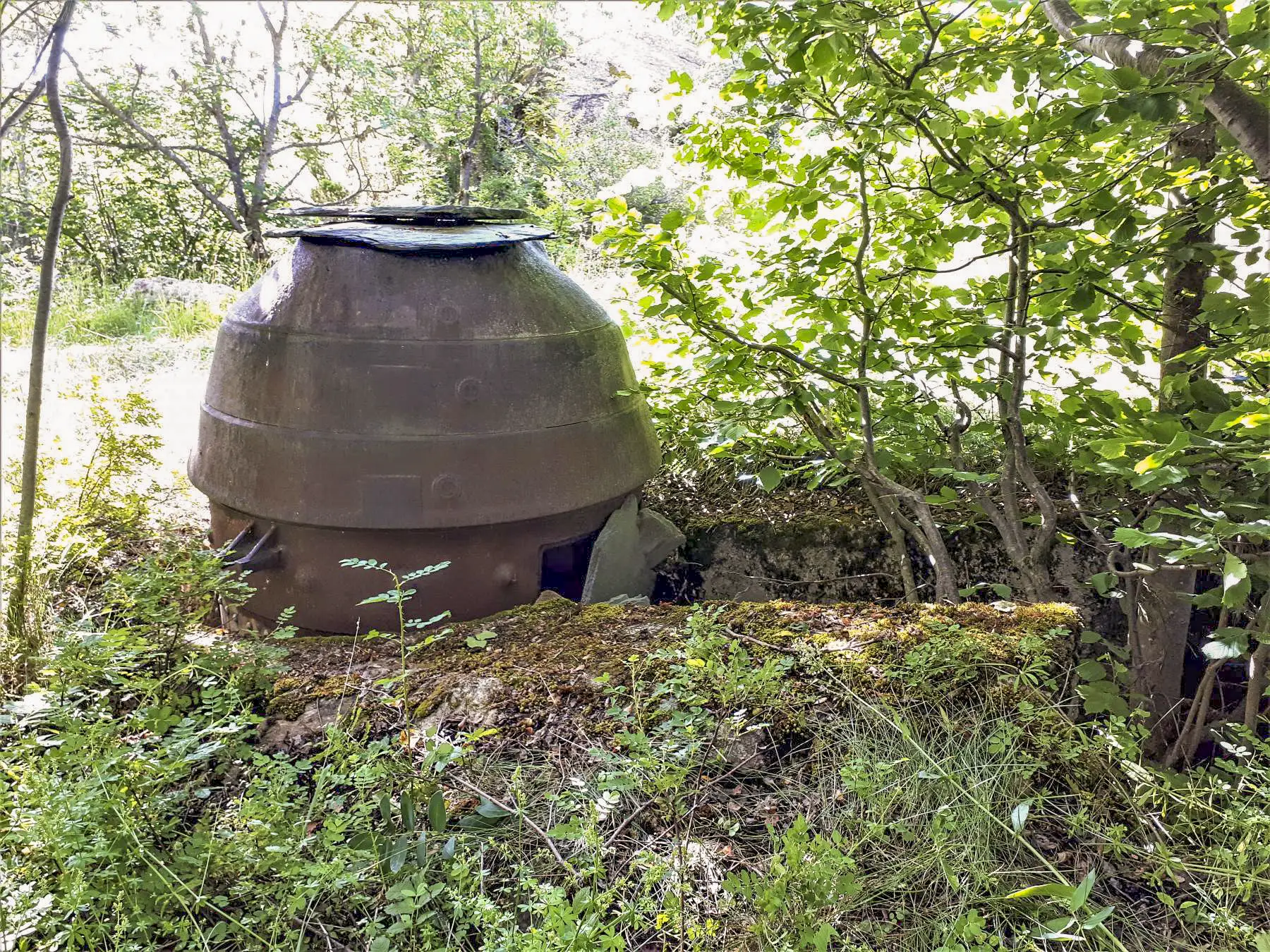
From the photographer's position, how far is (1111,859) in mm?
1746

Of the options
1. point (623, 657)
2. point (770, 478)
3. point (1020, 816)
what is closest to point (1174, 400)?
point (770, 478)

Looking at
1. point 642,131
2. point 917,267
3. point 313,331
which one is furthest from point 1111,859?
point 642,131

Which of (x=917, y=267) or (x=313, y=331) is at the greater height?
(x=917, y=267)

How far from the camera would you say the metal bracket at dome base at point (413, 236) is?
9.21 feet

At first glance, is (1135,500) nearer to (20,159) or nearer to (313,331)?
(313,331)

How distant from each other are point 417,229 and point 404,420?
0.74 meters

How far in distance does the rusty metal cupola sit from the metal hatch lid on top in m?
0.01

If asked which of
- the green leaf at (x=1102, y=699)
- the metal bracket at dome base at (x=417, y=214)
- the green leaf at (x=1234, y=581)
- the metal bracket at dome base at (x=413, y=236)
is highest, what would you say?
the metal bracket at dome base at (x=417, y=214)

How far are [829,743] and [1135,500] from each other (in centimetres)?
200

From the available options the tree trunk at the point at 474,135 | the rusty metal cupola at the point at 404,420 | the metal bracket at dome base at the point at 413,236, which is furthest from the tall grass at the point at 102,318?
the metal bracket at dome base at the point at 413,236

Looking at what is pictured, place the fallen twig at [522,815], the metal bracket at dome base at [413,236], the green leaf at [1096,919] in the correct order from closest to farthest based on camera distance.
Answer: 1. the green leaf at [1096,919]
2. the fallen twig at [522,815]
3. the metal bracket at dome base at [413,236]

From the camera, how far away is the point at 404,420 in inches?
111

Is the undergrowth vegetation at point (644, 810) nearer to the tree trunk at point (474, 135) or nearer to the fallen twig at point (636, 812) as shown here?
the fallen twig at point (636, 812)

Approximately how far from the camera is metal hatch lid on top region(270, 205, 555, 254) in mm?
2824
